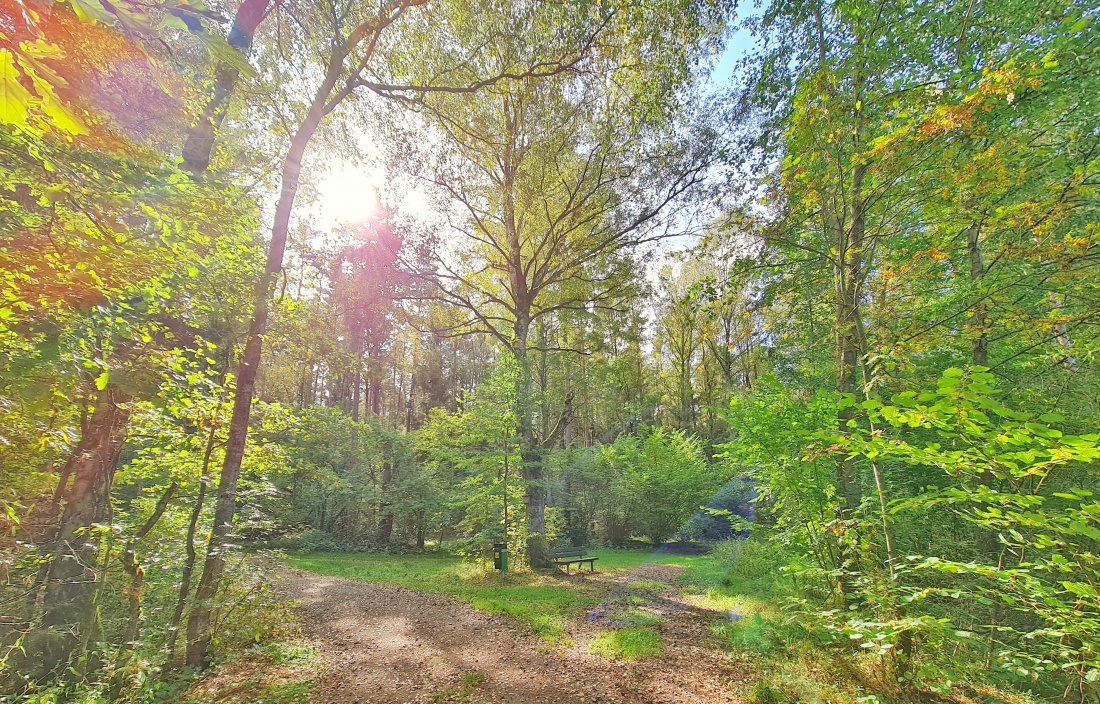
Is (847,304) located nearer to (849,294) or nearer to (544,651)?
Answer: (849,294)

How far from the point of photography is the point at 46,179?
2541 millimetres

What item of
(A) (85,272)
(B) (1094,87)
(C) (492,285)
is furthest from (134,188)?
(C) (492,285)

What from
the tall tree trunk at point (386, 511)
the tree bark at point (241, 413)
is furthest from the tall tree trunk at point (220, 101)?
the tall tree trunk at point (386, 511)

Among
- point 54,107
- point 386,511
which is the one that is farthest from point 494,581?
point 54,107

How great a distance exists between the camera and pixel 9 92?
0.89m

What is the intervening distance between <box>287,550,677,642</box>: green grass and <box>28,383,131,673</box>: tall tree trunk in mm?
4838

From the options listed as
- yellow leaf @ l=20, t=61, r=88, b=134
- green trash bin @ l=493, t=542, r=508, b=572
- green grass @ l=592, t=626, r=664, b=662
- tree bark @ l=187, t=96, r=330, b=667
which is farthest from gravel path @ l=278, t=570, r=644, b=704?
yellow leaf @ l=20, t=61, r=88, b=134

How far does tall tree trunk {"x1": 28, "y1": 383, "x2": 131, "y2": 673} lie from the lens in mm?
3428

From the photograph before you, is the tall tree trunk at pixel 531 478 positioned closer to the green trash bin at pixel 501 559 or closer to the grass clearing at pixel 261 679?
the green trash bin at pixel 501 559

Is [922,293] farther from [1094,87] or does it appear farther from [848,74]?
[848,74]

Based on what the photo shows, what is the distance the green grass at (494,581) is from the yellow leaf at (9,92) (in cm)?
645

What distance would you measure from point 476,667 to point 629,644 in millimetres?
1861

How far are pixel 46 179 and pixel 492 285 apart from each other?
1174 cm

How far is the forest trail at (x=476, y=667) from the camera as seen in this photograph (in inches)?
159
